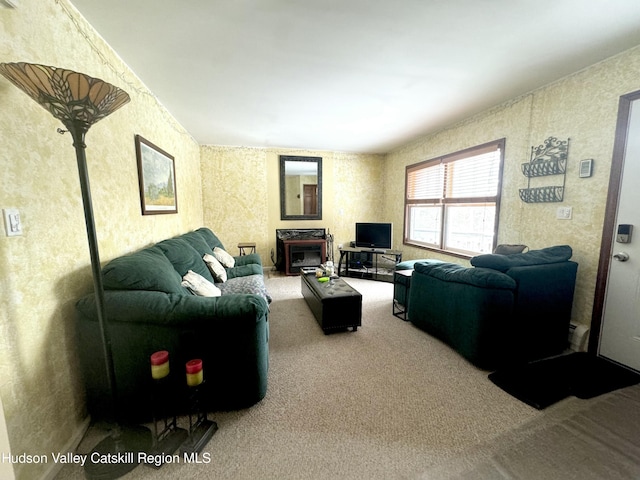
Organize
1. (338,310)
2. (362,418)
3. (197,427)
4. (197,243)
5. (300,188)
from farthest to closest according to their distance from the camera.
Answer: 1. (300,188)
2. (197,243)
3. (338,310)
4. (362,418)
5. (197,427)

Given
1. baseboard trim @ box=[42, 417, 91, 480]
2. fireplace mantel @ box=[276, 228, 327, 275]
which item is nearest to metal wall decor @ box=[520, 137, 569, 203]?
fireplace mantel @ box=[276, 228, 327, 275]

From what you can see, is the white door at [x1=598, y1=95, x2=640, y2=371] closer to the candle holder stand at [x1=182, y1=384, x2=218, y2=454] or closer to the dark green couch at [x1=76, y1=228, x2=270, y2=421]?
the dark green couch at [x1=76, y1=228, x2=270, y2=421]

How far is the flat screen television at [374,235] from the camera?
4591mm

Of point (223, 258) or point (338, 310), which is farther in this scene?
point (223, 258)

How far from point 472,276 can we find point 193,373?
198 centimetres

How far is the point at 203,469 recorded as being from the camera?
1.21 m

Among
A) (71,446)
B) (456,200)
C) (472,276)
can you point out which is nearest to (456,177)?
(456,200)

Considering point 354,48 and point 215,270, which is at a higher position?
point 354,48

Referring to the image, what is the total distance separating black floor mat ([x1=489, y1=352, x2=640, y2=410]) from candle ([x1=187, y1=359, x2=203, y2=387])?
Answer: 1963mm

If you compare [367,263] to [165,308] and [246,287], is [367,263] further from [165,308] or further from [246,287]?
[165,308]

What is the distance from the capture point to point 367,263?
16.1 feet

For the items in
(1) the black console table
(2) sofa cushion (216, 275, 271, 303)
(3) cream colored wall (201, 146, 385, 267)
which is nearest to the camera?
(2) sofa cushion (216, 275, 271, 303)

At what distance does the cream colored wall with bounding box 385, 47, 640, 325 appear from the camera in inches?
79.6

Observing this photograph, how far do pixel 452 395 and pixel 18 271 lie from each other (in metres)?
2.44
